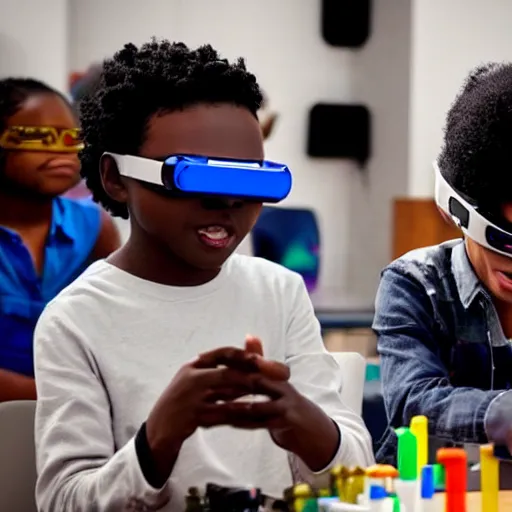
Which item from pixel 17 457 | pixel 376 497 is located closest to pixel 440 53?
pixel 17 457

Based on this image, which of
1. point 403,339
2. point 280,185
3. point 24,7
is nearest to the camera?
point 280,185

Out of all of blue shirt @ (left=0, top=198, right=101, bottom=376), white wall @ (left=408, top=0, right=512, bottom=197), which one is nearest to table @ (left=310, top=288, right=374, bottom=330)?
white wall @ (left=408, top=0, right=512, bottom=197)

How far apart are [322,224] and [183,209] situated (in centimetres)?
265

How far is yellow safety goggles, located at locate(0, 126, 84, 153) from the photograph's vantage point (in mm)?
1142

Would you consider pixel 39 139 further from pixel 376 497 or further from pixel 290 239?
pixel 290 239

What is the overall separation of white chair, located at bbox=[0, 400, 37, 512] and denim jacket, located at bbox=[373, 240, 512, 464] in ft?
0.78

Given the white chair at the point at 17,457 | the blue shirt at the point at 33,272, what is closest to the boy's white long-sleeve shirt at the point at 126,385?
the white chair at the point at 17,457

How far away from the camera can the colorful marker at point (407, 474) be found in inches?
20.4

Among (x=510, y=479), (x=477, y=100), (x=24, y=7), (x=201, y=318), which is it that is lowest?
(x=510, y=479)

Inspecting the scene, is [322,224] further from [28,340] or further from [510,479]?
[510,479]

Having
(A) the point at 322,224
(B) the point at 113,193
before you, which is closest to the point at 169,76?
(B) the point at 113,193

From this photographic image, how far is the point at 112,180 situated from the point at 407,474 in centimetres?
20

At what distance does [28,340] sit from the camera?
1089mm

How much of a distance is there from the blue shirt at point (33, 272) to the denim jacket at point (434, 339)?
1.31 feet
